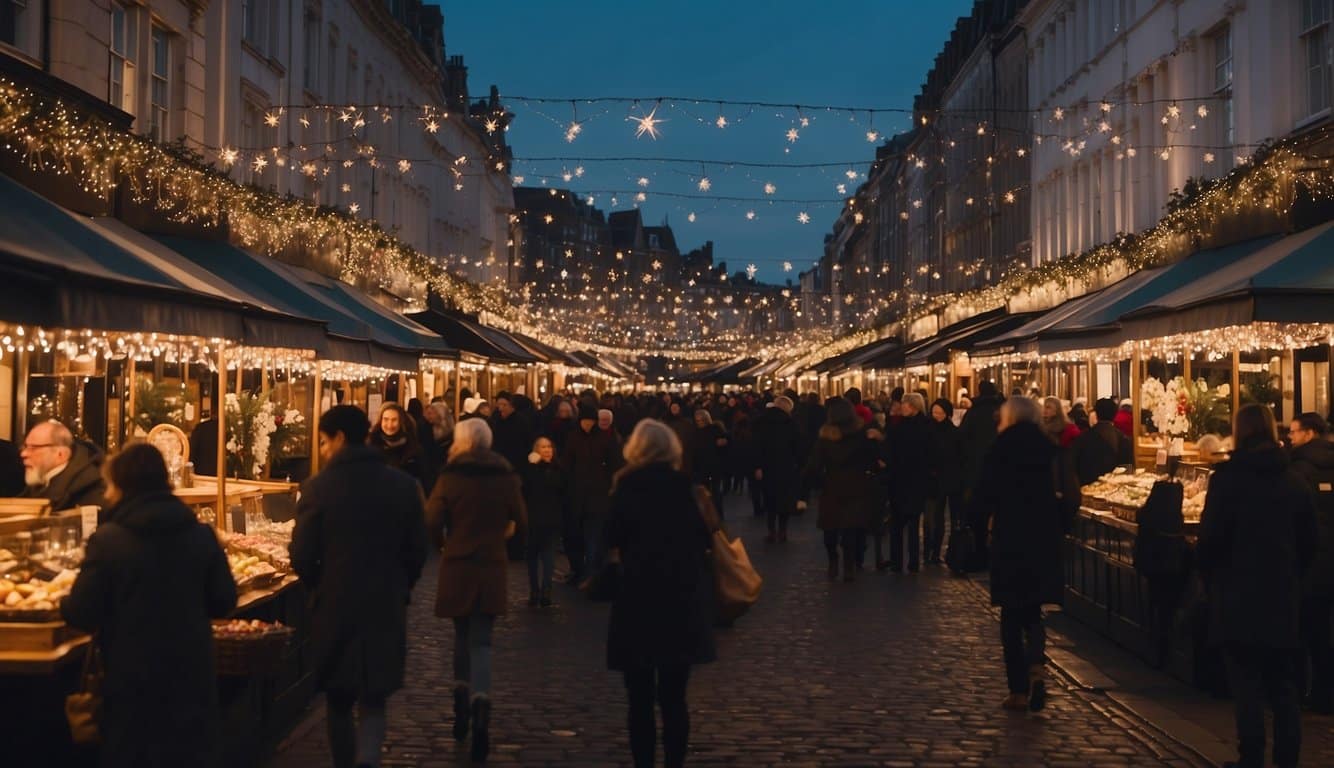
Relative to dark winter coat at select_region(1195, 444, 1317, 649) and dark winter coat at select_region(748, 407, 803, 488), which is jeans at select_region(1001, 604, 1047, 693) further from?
dark winter coat at select_region(748, 407, 803, 488)

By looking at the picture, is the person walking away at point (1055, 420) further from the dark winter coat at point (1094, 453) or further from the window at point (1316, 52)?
the window at point (1316, 52)

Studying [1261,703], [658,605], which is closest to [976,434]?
[1261,703]

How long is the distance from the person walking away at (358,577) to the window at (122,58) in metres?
13.5

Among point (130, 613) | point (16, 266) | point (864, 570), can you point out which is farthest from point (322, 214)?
point (130, 613)

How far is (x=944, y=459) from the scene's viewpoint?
1897 centimetres

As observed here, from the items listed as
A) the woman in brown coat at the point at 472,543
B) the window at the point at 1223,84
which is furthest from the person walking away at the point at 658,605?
the window at the point at 1223,84

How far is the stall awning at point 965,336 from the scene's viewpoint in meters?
32.2

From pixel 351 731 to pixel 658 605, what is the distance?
1487 mm

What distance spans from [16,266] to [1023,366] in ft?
105

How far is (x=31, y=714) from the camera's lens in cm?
737

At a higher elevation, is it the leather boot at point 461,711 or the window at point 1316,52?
the window at point 1316,52

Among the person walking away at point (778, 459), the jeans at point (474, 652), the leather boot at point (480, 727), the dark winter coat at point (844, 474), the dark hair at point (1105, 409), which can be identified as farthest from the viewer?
the person walking away at point (778, 459)

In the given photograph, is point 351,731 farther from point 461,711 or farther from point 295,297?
point 295,297

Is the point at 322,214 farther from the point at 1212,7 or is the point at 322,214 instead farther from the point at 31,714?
the point at 31,714
